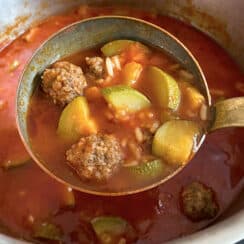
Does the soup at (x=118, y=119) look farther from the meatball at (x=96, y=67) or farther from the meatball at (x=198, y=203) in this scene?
the meatball at (x=198, y=203)

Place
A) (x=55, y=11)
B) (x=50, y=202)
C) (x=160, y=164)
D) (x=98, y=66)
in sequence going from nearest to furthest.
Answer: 1. (x=160, y=164)
2. (x=50, y=202)
3. (x=98, y=66)
4. (x=55, y=11)

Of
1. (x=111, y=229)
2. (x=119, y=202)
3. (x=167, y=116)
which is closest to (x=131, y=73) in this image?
(x=167, y=116)

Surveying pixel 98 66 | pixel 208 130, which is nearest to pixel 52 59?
pixel 98 66

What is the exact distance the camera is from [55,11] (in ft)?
9.03

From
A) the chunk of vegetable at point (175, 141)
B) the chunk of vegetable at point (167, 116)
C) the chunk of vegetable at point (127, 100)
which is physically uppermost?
the chunk of vegetable at point (127, 100)

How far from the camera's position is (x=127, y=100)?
6.98 ft

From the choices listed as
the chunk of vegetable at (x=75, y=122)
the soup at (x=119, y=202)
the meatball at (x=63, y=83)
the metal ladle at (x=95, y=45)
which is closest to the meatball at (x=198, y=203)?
the soup at (x=119, y=202)

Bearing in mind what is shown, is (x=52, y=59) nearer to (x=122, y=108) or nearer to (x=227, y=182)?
(x=122, y=108)

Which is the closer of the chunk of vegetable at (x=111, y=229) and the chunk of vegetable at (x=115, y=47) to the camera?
the chunk of vegetable at (x=111, y=229)

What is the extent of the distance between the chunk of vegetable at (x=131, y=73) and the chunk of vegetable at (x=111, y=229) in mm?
567

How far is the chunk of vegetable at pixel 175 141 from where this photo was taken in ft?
6.55

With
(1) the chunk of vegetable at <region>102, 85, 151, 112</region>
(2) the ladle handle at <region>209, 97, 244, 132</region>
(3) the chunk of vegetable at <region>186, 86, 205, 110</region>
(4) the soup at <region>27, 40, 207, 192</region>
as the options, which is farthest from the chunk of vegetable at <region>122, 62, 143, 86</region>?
(2) the ladle handle at <region>209, 97, 244, 132</region>

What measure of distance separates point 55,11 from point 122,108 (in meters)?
0.89

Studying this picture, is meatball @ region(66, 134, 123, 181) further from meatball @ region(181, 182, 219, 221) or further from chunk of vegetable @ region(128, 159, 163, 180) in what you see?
meatball @ region(181, 182, 219, 221)
